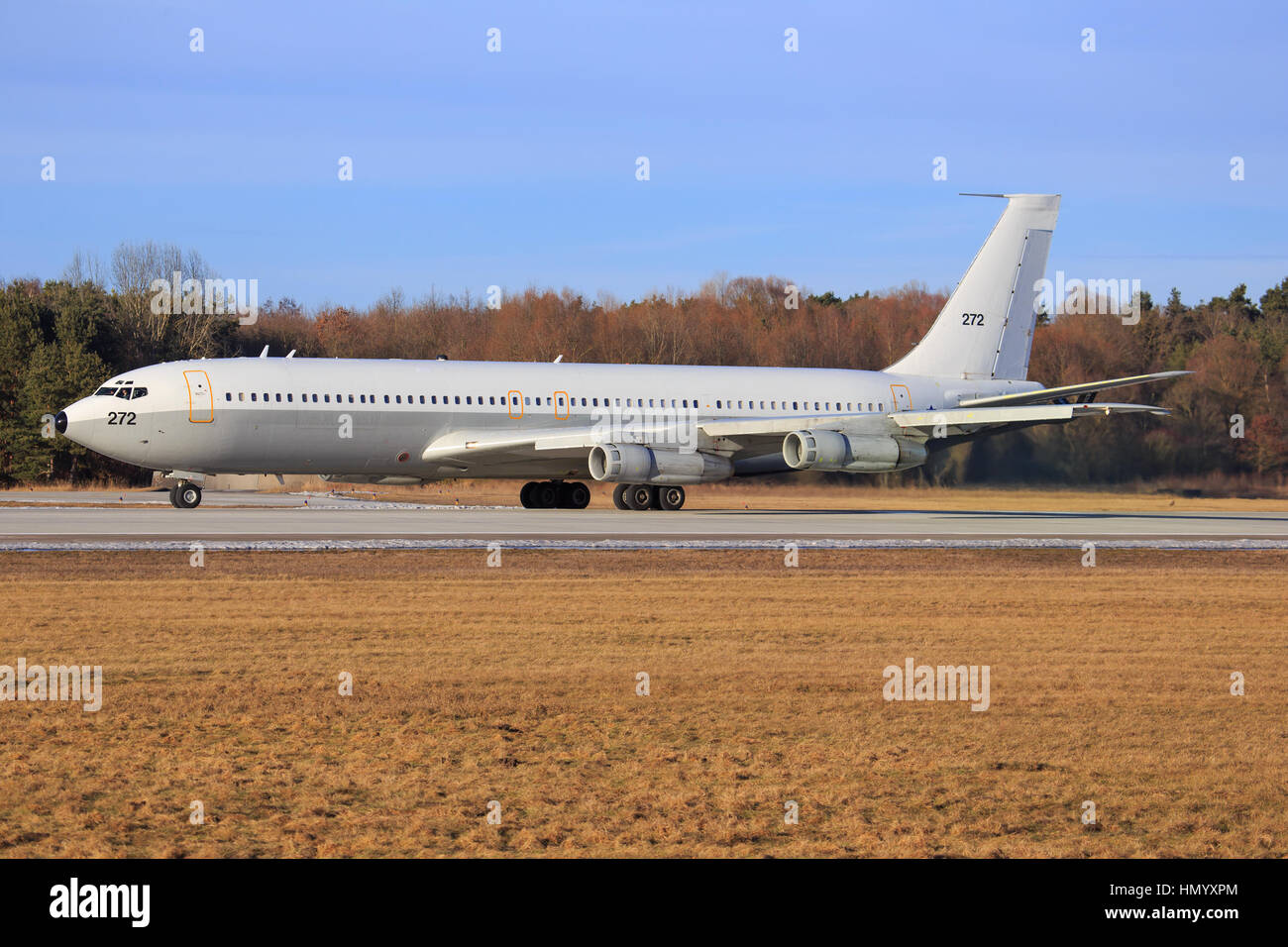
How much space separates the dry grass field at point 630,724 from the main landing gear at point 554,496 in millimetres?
23365

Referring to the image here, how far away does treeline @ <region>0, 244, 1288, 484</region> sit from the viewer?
52562 mm

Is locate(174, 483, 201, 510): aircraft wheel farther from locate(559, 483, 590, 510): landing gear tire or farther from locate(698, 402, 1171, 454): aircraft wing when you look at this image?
locate(698, 402, 1171, 454): aircraft wing

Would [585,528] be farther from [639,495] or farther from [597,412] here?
[597,412]

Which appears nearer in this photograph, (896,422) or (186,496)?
(186,496)

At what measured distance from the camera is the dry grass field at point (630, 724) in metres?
8.14

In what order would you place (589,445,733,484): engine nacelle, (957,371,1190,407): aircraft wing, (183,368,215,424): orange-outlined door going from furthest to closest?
(957,371,1190,407): aircraft wing
(589,445,733,484): engine nacelle
(183,368,215,424): orange-outlined door

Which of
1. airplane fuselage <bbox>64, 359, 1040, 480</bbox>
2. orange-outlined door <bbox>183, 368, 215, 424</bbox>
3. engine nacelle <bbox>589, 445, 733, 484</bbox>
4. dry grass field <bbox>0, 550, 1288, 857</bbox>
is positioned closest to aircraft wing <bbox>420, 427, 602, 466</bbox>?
airplane fuselage <bbox>64, 359, 1040, 480</bbox>

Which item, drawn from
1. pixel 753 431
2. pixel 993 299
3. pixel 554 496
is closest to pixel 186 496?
pixel 554 496

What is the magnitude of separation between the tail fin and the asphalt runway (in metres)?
6.84

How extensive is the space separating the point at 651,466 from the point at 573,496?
4999 mm

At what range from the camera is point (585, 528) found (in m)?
32.1

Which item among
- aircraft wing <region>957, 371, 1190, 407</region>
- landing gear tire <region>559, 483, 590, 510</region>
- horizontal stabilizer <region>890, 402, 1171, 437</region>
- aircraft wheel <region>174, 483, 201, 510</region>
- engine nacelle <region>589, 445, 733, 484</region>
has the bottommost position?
landing gear tire <region>559, 483, 590, 510</region>

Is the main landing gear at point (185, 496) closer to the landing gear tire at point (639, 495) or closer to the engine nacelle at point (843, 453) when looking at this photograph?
the landing gear tire at point (639, 495)
